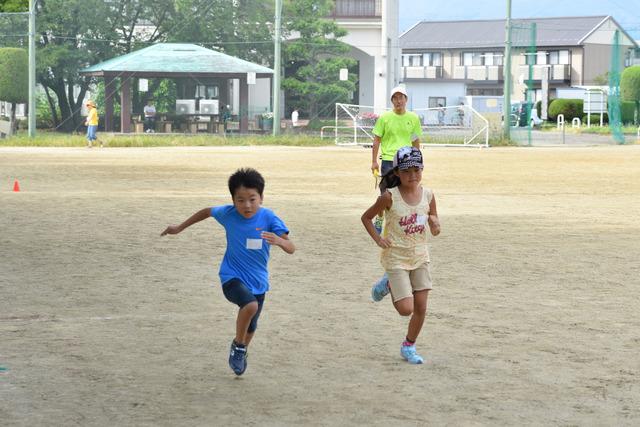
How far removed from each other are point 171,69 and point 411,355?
135ft

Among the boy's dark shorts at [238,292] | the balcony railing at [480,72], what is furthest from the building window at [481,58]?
the boy's dark shorts at [238,292]

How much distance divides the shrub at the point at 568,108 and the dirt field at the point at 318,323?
50.8 metres

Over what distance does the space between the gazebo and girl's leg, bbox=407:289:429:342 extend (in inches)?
1586

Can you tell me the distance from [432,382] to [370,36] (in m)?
56.5

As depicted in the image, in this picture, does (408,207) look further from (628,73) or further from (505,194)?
(628,73)

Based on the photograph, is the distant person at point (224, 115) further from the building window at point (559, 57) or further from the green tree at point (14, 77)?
the building window at point (559, 57)

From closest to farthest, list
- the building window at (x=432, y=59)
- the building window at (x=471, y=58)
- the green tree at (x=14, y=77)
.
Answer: the green tree at (x=14, y=77) → the building window at (x=471, y=58) → the building window at (x=432, y=59)

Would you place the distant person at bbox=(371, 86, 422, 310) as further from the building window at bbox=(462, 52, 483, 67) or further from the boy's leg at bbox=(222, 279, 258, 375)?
the building window at bbox=(462, 52, 483, 67)

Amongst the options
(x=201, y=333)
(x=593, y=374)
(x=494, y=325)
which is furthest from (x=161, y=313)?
(x=593, y=374)

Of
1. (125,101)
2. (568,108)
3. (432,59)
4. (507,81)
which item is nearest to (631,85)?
(568,108)

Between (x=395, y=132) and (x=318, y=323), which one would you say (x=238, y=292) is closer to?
(x=318, y=323)

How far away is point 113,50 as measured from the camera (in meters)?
50.7

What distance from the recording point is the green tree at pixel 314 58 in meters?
53.4

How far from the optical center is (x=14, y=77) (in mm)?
43781
